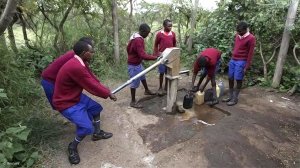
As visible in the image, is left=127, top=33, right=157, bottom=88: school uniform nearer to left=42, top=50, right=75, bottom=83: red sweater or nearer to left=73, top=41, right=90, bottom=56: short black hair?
left=42, top=50, right=75, bottom=83: red sweater

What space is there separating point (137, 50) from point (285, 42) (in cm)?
341

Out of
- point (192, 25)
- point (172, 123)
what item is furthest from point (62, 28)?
point (172, 123)

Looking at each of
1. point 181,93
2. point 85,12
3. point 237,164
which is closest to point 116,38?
point 85,12

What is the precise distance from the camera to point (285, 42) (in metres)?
6.36

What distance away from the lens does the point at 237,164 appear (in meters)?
3.92

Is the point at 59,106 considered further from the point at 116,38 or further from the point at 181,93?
the point at 116,38

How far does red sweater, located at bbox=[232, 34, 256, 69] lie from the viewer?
5.33 metres

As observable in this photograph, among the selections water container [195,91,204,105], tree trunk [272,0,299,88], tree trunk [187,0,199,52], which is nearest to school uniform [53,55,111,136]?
water container [195,91,204,105]

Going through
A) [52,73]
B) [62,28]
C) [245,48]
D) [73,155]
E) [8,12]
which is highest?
[8,12]

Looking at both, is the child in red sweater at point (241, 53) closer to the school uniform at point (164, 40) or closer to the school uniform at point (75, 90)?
the school uniform at point (164, 40)

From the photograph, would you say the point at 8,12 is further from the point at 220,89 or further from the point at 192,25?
the point at 192,25

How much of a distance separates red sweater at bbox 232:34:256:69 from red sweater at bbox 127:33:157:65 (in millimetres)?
1626

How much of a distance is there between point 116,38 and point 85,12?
1.11 metres

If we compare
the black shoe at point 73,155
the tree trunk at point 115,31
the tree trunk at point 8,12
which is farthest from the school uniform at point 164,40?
the tree trunk at point 8,12
